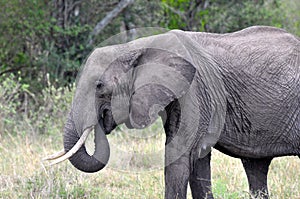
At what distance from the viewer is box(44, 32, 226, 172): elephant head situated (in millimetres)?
3955

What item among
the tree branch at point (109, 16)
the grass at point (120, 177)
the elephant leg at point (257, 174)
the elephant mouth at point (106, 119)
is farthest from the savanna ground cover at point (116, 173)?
the tree branch at point (109, 16)

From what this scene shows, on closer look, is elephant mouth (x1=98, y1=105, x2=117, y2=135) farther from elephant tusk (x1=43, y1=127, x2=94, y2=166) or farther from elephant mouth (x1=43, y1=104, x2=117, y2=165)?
elephant tusk (x1=43, y1=127, x2=94, y2=166)

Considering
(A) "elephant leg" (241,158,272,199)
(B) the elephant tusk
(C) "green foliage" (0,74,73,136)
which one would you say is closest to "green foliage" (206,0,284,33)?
(C) "green foliage" (0,74,73,136)

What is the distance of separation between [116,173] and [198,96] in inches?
87.3

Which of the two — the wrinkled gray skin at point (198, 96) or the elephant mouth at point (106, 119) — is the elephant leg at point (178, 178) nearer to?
the wrinkled gray skin at point (198, 96)

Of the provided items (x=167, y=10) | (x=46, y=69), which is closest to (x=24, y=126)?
(x=46, y=69)

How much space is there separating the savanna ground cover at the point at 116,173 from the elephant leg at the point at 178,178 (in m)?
0.67

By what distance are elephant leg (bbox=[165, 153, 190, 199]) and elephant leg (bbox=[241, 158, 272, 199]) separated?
101 cm

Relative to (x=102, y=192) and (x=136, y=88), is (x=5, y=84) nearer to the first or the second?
(x=102, y=192)

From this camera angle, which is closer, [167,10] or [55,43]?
[55,43]

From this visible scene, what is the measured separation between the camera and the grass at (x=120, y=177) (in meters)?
5.03

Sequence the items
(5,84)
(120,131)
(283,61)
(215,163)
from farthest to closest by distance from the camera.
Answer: (120,131) → (5,84) → (215,163) → (283,61)

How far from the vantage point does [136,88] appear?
400 centimetres

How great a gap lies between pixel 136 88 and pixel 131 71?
0.15m
